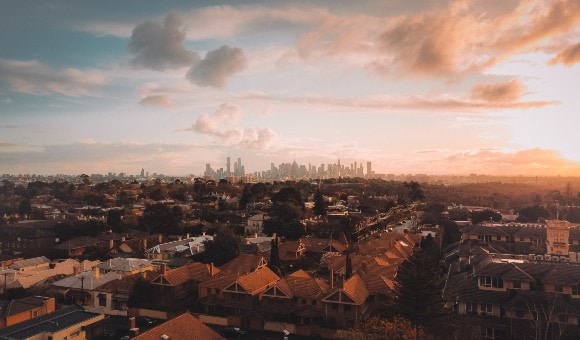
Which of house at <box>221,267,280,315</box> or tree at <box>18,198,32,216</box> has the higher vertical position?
tree at <box>18,198,32,216</box>

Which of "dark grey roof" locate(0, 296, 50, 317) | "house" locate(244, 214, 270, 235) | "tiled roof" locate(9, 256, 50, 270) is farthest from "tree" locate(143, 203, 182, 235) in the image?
"dark grey roof" locate(0, 296, 50, 317)


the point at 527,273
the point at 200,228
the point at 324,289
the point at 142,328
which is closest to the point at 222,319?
the point at 142,328

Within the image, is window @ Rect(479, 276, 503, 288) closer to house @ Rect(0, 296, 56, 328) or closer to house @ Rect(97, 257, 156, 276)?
house @ Rect(97, 257, 156, 276)

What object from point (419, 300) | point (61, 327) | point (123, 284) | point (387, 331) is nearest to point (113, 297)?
point (123, 284)

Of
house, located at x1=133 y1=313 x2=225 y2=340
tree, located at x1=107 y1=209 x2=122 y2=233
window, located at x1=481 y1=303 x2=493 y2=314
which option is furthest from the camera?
tree, located at x1=107 y1=209 x2=122 y2=233

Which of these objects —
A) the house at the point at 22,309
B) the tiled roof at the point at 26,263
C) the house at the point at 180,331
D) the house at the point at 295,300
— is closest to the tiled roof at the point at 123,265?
the tiled roof at the point at 26,263

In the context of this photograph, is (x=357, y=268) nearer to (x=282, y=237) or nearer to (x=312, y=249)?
(x=312, y=249)
